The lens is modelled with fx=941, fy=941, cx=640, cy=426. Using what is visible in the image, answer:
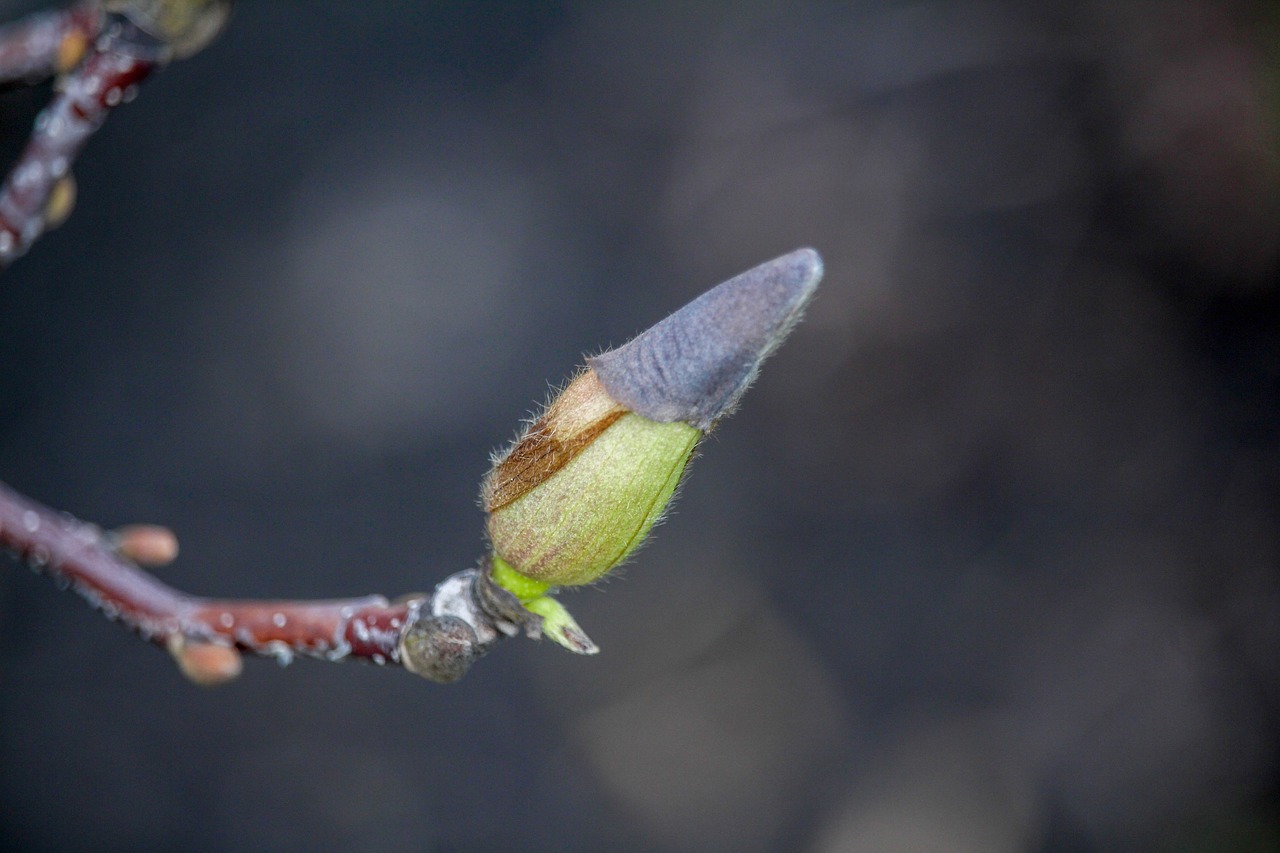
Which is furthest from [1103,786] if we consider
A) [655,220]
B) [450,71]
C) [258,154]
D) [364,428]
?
[258,154]

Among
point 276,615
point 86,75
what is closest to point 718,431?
point 276,615

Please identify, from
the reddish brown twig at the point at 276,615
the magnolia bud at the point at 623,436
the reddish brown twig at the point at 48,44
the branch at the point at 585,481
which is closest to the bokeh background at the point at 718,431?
the reddish brown twig at the point at 48,44

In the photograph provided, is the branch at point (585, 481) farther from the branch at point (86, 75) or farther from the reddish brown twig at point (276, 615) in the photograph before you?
the branch at point (86, 75)

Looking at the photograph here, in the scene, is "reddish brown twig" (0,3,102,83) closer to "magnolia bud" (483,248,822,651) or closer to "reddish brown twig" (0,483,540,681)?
"reddish brown twig" (0,483,540,681)

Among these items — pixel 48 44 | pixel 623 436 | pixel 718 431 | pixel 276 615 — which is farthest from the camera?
pixel 718 431

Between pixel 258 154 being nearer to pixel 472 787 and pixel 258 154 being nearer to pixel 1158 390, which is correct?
pixel 472 787

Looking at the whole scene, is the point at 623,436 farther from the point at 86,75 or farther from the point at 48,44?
the point at 48,44
